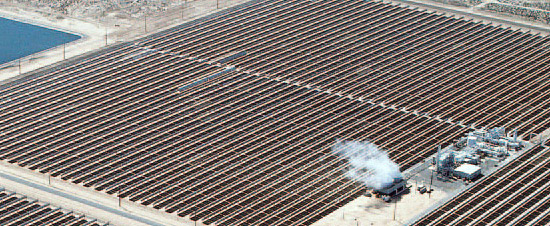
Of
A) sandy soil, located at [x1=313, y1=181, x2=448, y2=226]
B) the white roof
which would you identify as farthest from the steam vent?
the white roof

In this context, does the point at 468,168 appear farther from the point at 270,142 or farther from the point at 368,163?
the point at 270,142

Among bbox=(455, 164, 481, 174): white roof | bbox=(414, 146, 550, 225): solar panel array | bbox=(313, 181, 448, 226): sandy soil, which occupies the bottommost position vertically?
bbox=(313, 181, 448, 226): sandy soil

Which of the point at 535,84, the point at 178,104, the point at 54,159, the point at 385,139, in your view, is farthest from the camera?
the point at 535,84

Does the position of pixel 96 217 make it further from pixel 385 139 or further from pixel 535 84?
pixel 535 84

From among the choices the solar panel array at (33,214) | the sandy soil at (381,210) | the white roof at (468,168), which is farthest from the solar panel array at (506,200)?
the solar panel array at (33,214)

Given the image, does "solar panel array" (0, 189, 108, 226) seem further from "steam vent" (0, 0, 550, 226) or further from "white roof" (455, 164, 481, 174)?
"white roof" (455, 164, 481, 174)

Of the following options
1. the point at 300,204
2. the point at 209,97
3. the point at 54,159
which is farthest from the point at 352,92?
A: the point at 54,159

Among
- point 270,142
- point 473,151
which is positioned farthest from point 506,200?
point 270,142
